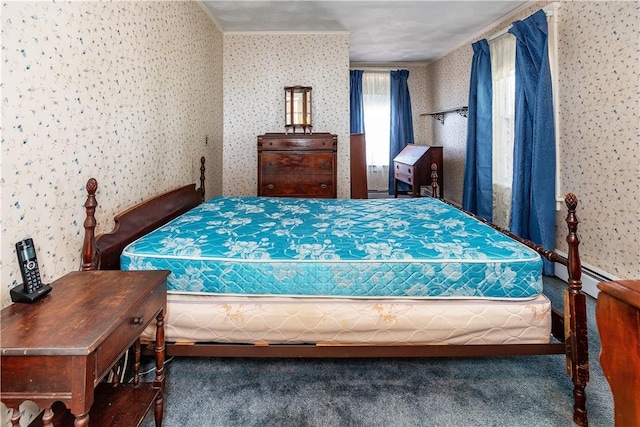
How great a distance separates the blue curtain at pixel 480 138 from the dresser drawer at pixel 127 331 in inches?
157

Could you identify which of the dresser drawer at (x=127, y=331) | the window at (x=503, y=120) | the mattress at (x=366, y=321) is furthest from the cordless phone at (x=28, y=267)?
the window at (x=503, y=120)

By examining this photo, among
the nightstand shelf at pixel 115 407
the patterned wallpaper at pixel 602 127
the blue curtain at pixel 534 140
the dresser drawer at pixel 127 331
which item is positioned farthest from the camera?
the blue curtain at pixel 534 140

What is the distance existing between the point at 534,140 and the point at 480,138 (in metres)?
1.16

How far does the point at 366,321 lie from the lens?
162 cm

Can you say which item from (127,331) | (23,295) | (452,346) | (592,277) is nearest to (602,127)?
(592,277)

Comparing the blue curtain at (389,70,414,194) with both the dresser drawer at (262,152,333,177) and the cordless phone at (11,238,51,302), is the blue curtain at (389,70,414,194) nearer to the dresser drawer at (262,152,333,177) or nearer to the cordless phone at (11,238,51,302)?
the dresser drawer at (262,152,333,177)

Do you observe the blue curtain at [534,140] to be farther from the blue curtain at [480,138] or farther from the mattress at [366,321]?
the mattress at [366,321]

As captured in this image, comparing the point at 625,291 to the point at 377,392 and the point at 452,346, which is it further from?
the point at 377,392

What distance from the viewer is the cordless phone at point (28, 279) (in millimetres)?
1111

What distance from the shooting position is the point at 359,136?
201 inches

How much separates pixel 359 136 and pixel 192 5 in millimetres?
2617

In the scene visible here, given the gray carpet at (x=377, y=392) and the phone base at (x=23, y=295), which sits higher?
the phone base at (x=23, y=295)

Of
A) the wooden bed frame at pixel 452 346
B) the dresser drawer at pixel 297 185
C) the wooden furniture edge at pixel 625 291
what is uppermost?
the dresser drawer at pixel 297 185

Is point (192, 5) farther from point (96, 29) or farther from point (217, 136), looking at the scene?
point (96, 29)
